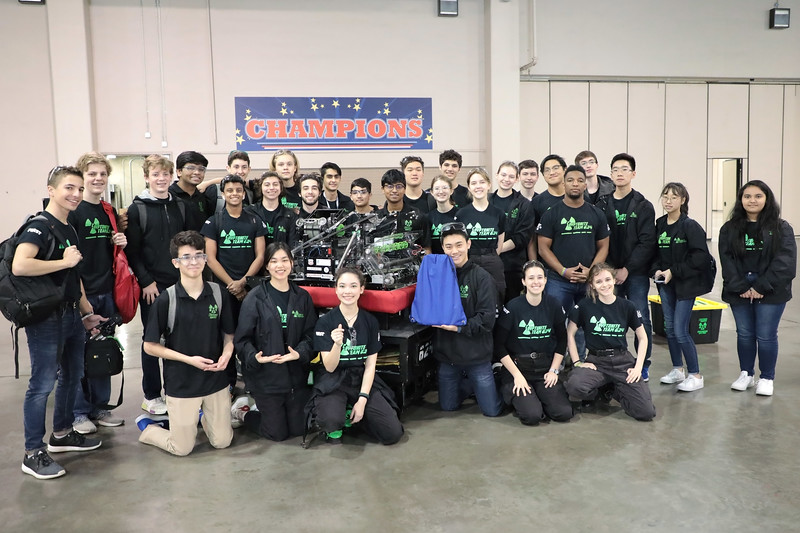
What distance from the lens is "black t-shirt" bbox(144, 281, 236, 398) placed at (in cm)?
333

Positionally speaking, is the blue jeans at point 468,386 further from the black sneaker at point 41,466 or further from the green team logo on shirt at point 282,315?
the black sneaker at point 41,466

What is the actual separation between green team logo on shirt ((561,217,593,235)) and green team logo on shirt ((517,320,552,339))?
787 millimetres

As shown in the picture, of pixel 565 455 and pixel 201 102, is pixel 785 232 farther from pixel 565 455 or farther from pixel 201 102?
pixel 201 102

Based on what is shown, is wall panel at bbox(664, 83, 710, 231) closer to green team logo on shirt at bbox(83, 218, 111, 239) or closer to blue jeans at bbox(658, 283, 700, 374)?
blue jeans at bbox(658, 283, 700, 374)

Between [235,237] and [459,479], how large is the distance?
2.09 m

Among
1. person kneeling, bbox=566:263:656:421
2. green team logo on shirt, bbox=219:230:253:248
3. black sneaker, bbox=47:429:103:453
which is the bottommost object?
black sneaker, bbox=47:429:103:453

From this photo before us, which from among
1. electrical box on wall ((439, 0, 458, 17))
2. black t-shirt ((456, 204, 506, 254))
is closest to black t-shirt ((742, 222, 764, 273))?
black t-shirt ((456, 204, 506, 254))

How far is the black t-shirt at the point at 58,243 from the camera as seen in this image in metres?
2.92

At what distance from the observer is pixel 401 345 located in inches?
148

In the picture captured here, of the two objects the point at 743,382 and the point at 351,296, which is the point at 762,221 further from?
the point at 351,296

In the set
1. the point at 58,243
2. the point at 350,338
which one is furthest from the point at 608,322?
the point at 58,243

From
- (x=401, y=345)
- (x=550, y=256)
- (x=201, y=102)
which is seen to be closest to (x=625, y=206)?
(x=550, y=256)

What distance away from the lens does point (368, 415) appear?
136 inches

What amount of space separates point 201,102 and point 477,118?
15.1 ft
